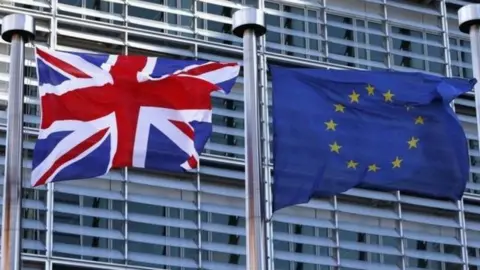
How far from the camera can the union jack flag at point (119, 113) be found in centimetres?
2170

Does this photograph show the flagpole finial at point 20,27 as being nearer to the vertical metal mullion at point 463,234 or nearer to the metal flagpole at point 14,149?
the metal flagpole at point 14,149

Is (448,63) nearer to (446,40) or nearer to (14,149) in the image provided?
(446,40)

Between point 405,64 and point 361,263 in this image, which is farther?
point 405,64

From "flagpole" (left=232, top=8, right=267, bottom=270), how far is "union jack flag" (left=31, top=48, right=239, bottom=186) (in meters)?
0.54

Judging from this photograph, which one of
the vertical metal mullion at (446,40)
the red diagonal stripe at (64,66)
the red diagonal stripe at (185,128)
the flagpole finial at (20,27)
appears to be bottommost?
the red diagonal stripe at (185,128)

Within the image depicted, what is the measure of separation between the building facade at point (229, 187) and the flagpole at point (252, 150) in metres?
7.11

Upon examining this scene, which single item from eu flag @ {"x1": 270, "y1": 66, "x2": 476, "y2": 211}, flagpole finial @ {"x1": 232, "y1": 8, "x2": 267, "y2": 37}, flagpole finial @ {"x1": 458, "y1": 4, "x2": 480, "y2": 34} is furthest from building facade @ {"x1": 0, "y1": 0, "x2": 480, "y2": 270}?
flagpole finial @ {"x1": 458, "y1": 4, "x2": 480, "y2": 34}

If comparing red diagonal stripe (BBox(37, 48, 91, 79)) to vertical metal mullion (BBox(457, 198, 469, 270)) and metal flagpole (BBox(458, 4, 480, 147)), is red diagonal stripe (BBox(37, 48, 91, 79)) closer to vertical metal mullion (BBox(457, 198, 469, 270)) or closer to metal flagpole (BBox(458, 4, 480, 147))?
metal flagpole (BBox(458, 4, 480, 147))

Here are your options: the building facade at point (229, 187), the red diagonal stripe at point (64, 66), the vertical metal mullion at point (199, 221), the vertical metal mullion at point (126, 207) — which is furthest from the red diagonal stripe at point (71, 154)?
the vertical metal mullion at point (199, 221)

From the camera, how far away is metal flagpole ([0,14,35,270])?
20766mm

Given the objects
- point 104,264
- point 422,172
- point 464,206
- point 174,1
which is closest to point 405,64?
point 464,206

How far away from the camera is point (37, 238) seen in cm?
2764

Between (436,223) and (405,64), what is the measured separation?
3.42 m

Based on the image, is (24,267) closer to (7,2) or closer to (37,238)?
(37,238)
